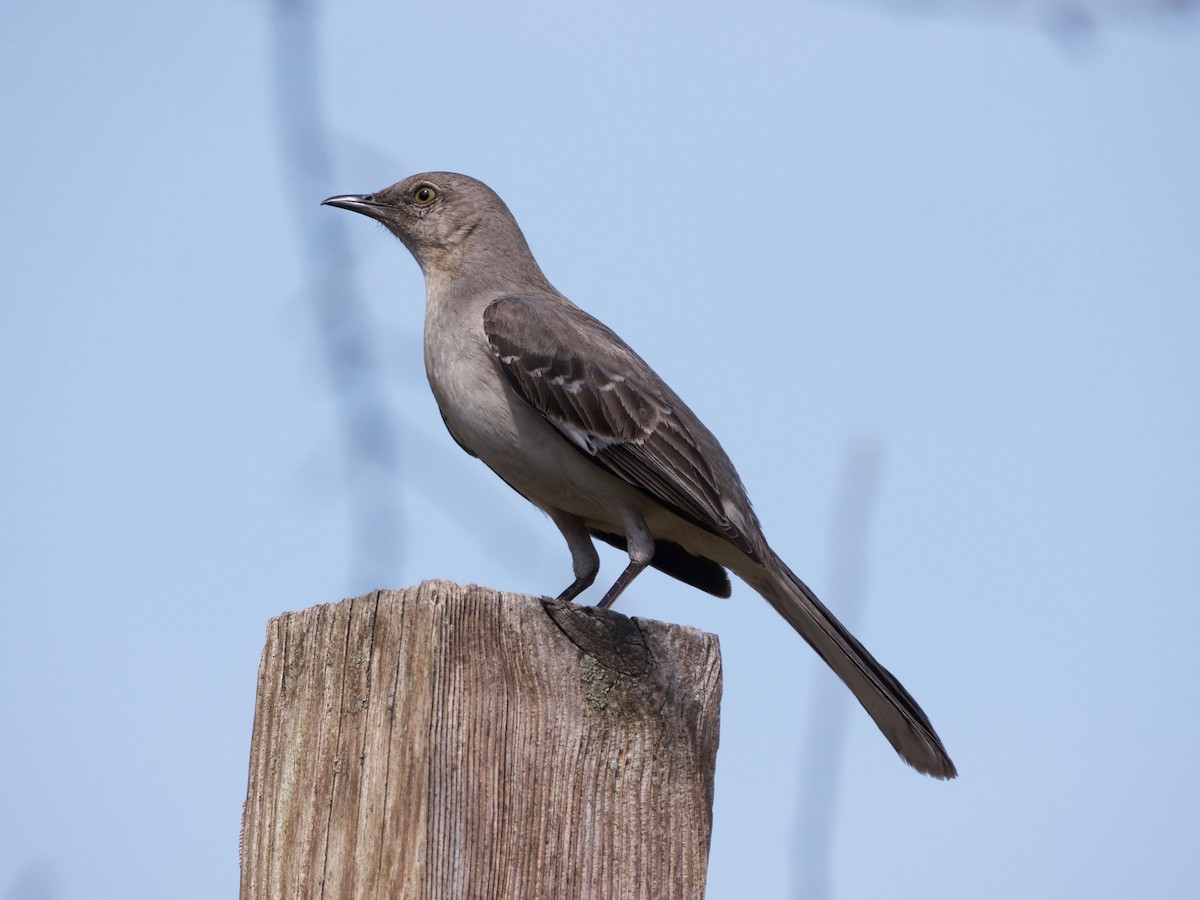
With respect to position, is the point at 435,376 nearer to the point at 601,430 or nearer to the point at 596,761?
the point at 601,430

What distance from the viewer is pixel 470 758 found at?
2.43 m

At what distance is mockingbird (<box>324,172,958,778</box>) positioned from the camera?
4941 millimetres

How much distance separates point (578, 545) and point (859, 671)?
4.63 ft

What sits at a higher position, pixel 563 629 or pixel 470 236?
pixel 470 236

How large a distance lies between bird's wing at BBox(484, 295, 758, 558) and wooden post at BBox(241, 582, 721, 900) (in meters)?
2.16

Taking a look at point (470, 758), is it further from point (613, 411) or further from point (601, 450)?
point (613, 411)

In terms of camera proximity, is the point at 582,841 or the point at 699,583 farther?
the point at 699,583

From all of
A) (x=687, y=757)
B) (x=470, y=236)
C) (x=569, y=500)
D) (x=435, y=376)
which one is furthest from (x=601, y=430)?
(x=687, y=757)

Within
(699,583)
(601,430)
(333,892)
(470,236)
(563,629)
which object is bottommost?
(333,892)

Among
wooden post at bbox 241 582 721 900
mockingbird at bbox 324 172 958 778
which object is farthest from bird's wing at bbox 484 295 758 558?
wooden post at bbox 241 582 721 900

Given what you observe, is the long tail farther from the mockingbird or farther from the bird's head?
the bird's head

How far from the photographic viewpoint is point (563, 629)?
2658mm

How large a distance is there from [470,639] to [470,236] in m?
4.00

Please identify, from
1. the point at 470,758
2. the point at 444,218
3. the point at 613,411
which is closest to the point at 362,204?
the point at 444,218
